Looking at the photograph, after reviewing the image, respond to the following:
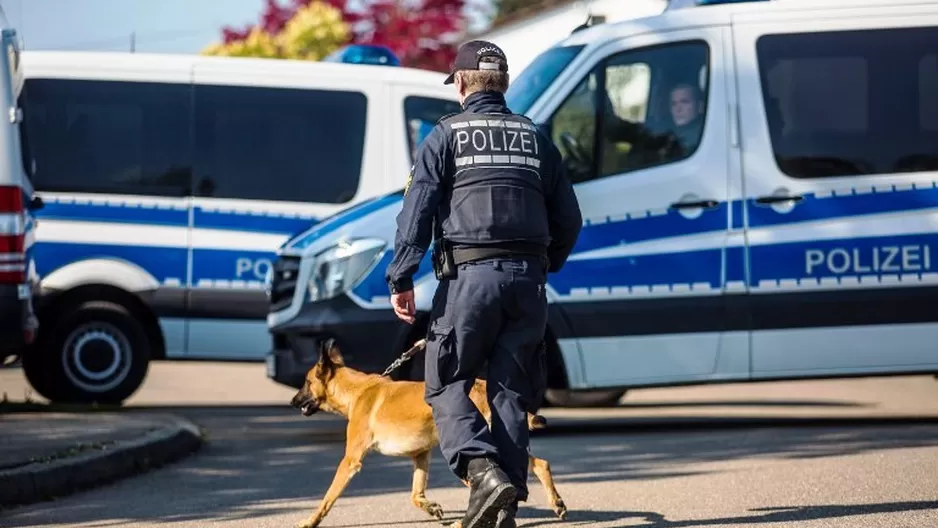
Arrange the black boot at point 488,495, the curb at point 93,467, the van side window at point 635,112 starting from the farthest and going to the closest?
the van side window at point 635,112 < the curb at point 93,467 < the black boot at point 488,495

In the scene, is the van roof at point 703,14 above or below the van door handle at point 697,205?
above

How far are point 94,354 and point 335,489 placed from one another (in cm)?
632

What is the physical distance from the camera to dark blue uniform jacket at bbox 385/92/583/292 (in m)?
6.19

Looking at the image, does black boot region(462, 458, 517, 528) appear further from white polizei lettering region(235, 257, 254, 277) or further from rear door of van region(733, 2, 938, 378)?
white polizei lettering region(235, 257, 254, 277)

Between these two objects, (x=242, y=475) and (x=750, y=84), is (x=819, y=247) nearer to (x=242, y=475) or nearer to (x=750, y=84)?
(x=750, y=84)

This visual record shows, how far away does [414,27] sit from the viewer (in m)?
34.7

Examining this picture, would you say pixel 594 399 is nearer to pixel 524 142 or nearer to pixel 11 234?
pixel 11 234

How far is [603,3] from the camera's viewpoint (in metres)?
25.9

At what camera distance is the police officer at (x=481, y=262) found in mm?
6191

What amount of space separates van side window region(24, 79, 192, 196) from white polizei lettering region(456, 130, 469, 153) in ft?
22.8

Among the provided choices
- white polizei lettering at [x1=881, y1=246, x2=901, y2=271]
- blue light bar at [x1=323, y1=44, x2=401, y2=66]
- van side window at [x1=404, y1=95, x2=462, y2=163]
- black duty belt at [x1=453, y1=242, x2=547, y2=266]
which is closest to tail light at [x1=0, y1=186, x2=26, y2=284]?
van side window at [x1=404, y1=95, x2=462, y2=163]

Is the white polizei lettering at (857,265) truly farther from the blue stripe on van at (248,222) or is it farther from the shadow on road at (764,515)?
the blue stripe on van at (248,222)

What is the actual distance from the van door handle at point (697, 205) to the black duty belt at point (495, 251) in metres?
4.05

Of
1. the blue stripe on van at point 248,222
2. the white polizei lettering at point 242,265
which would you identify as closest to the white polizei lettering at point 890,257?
the blue stripe on van at point 248,222
